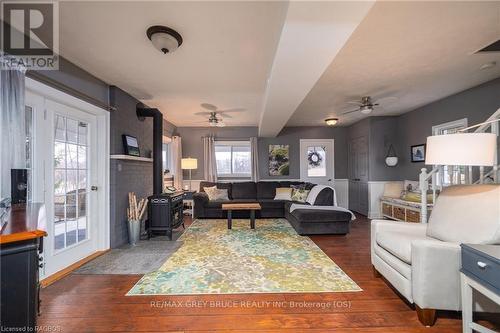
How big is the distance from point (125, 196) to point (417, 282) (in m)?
3.85

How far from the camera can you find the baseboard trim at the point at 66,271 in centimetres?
239

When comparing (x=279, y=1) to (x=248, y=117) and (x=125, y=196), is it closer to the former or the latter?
(x=125, y=196)

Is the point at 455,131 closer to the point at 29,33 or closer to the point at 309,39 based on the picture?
the point at 309,39

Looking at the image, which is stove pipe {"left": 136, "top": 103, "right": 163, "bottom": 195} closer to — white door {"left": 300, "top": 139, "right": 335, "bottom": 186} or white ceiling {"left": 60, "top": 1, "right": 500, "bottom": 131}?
white ceiling {"left": 60, "top": 1, "right": 500, "bottom": 131}

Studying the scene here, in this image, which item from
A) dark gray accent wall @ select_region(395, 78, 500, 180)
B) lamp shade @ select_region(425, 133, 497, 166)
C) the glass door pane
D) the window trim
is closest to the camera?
lamp shade @ select_region(425, 133, 497, 166)

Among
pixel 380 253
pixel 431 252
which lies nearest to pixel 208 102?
pixel 380 253

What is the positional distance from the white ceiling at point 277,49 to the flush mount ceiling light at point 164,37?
0.21 feet

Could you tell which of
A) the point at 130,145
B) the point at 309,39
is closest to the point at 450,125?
the point at 309,39

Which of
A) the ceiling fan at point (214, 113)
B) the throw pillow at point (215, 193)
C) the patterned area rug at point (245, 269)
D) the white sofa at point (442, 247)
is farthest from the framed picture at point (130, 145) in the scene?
the white sofa at point (442, 247)

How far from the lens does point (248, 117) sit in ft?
18.3

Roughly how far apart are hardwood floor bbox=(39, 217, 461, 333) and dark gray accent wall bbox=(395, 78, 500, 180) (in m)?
3.23

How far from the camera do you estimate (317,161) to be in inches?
269

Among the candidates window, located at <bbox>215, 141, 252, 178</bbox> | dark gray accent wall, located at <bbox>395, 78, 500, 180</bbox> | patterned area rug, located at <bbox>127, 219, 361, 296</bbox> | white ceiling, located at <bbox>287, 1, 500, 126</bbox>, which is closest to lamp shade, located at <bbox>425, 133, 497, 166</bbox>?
white ceiling, located at <bbox>287, 1, 500, 126</bbox>

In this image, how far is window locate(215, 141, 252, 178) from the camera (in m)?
6.69
